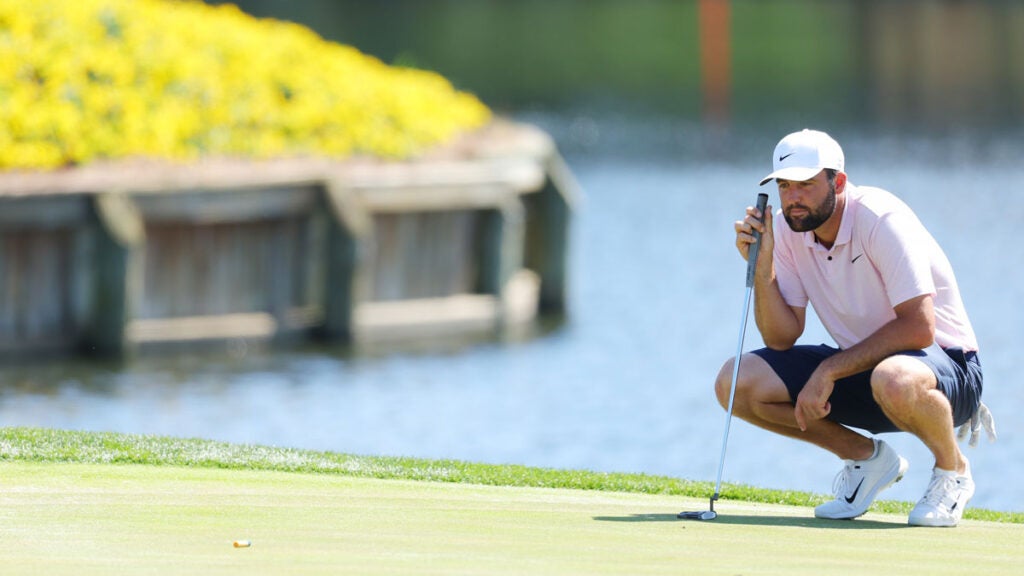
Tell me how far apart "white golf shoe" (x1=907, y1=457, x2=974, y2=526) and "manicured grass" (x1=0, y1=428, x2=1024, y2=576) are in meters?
0.06

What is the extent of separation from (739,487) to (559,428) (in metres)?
6.57

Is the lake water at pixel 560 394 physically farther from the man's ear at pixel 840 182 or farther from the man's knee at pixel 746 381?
the man's ear at pixel 840 182

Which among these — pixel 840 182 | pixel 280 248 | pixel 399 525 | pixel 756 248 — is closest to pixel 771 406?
pixel 756 248

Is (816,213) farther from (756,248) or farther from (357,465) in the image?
(357,465)

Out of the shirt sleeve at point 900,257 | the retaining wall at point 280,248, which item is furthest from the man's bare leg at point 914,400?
the retaining wall at point 280,248

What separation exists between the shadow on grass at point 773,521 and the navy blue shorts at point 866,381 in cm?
48

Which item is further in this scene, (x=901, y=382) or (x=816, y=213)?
(x=816, y=213)

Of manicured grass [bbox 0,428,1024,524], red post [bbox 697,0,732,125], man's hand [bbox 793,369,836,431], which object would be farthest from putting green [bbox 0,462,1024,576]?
red post [bbox 697,0,732,125]

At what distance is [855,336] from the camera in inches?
256

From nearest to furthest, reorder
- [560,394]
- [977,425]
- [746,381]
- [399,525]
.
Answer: [399,525], [746,381], [977,425], [560,394]

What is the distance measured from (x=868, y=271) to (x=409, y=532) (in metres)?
1.88

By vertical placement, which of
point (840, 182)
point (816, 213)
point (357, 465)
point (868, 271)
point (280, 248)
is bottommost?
point (280, 248)

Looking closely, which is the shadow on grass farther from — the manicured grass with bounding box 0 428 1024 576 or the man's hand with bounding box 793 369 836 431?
the man's hand with bounding box 793 369 836 431

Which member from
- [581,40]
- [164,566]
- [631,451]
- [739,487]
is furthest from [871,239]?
[581,40]
